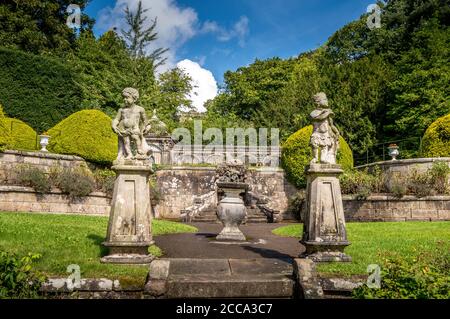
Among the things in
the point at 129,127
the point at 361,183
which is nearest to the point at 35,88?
the point at 361,183

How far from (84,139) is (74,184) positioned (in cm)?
442

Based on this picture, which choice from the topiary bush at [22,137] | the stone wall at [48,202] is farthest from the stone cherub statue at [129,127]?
the topiary bush at [22,137]

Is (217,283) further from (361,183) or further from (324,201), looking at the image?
(361,183)

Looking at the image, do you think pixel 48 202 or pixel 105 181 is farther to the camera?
pixel 105 181

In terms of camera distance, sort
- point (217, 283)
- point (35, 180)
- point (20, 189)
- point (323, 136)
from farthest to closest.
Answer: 1. point (35, 180)
2. point (20, 189)
3. point (323, 136)
4. point (217, 283)

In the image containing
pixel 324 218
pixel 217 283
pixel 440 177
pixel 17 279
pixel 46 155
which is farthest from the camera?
pixel 46 155

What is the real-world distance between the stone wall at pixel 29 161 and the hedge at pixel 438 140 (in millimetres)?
15319

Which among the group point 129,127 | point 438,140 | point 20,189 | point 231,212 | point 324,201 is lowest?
point 231,212

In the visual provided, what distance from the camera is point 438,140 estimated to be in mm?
17297

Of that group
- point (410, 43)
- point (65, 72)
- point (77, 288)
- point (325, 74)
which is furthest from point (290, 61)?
point (77, 288)

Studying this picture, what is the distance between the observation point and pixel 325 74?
98.3 feet

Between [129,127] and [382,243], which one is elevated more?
[129,127]
